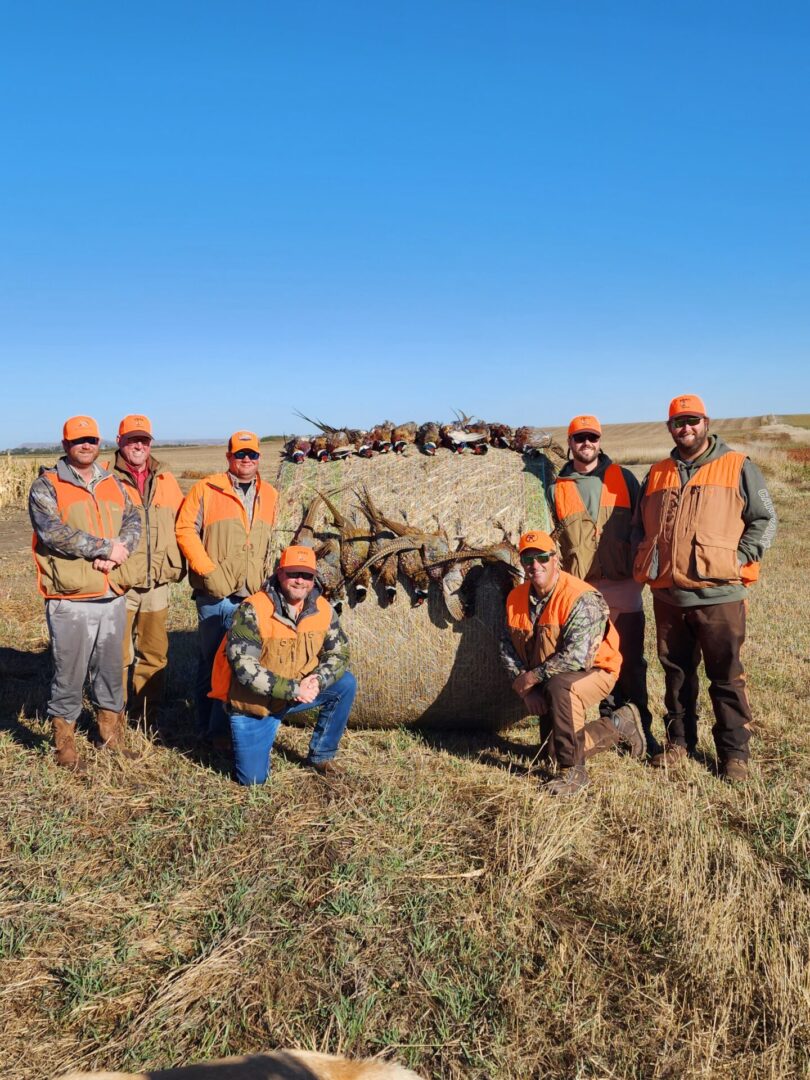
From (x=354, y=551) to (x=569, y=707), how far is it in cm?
183

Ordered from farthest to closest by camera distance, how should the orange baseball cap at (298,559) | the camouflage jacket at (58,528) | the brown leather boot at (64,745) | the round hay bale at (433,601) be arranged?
the round hay bale at (433,601) → the brown leather boot at (64,745) → the camouflage jacket at (58,528) → the orange baseball cap at (298,559)

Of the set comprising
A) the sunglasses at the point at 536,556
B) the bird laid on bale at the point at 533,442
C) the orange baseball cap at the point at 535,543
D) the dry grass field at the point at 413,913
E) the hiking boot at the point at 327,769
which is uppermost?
the bird laid on bale at the point at 533,442

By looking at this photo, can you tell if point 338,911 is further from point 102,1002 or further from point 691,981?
point 691,981

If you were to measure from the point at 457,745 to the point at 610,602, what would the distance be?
157 cm

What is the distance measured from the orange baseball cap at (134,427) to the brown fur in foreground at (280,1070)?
13.7 feet

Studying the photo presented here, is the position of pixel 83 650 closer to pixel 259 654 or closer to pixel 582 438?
pixel 259 654

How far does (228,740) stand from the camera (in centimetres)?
614

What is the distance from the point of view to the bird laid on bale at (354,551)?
595 centimetres

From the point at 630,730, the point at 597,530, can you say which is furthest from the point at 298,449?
the point at 630,730

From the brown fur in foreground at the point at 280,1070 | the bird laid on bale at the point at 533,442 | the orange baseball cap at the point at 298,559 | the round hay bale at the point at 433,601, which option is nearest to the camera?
→ the brown fur in foreground at the point at 280,1070

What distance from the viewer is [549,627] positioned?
5613mm

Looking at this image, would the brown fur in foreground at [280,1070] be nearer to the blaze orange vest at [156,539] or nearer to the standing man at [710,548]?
the standing man at [710,548]

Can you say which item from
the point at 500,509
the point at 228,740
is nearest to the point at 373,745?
the point at 228,740

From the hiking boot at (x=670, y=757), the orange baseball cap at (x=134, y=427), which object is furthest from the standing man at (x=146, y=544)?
the hiking boot at (x=670, y=757)
